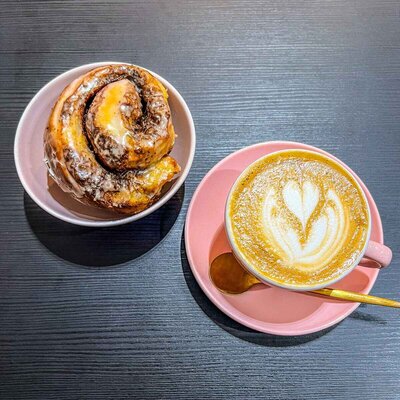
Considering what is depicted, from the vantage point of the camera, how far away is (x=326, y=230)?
2.63 feet

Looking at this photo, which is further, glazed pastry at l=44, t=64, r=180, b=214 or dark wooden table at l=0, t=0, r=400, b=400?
dark wooden table at l=0, t=0, r=400, b=400

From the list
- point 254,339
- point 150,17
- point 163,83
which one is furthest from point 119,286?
point 150,17

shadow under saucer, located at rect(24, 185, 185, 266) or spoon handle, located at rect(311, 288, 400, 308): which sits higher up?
spoon handle, located at rect(311, 288, 400, 308)

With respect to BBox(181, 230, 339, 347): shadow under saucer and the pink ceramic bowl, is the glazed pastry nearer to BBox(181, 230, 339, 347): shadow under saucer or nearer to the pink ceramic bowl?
the pink ceramic bowl

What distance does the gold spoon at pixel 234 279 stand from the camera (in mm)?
840

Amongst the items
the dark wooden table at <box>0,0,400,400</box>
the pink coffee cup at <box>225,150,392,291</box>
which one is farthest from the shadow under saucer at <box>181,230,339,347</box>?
the pink coffee cup at <box>225,150,392,291</box>

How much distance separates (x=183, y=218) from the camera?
949 mm

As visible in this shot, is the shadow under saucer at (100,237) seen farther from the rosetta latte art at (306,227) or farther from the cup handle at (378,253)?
the cup handle at (378,253)

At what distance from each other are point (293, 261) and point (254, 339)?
0.18 meters

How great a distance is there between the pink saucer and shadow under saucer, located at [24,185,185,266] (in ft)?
0.25

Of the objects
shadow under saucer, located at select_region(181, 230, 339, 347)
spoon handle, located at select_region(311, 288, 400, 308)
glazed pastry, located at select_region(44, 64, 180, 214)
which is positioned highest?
glazed pastry, located at select_region(44, 64, 180, 214)

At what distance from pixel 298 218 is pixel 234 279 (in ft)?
0.50

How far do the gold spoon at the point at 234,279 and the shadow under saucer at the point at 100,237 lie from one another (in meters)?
0.13

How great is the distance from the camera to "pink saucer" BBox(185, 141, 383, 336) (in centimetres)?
85
